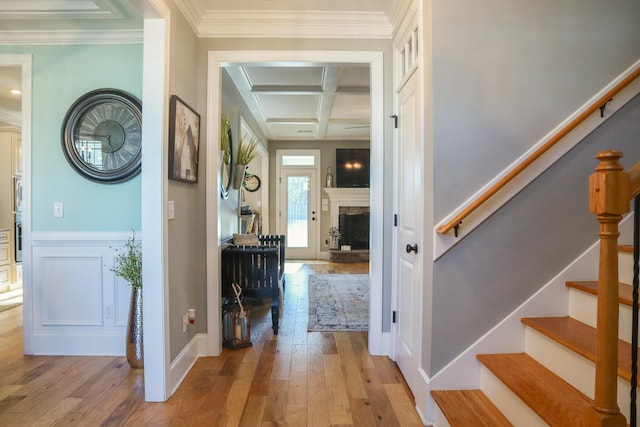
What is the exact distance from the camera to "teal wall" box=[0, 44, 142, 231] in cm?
277

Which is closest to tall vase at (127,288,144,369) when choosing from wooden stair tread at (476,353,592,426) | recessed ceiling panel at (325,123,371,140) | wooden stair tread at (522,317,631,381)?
wooden stair tread at (476,353,592,426)

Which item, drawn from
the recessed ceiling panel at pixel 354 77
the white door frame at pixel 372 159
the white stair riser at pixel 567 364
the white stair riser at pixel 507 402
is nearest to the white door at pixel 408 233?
the white door frame at pixel 372 159

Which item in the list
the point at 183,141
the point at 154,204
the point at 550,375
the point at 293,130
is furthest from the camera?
the point at 293,130

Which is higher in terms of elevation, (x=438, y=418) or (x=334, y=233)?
(x=334, y=233)

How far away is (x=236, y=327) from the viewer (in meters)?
2.89

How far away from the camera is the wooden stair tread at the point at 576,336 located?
142 centimetres

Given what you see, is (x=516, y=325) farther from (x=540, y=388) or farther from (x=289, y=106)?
(x=289, y=106)

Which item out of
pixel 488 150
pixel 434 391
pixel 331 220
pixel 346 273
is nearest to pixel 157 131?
pixel 488 150

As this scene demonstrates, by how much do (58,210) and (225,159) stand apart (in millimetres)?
1420

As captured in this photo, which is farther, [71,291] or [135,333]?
[71,291]

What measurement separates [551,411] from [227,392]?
1.78 meters

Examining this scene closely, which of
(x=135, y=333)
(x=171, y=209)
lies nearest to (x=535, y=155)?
(x=171, y=209)

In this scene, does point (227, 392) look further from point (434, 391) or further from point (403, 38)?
point (403, 38)

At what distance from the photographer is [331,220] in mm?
7859
